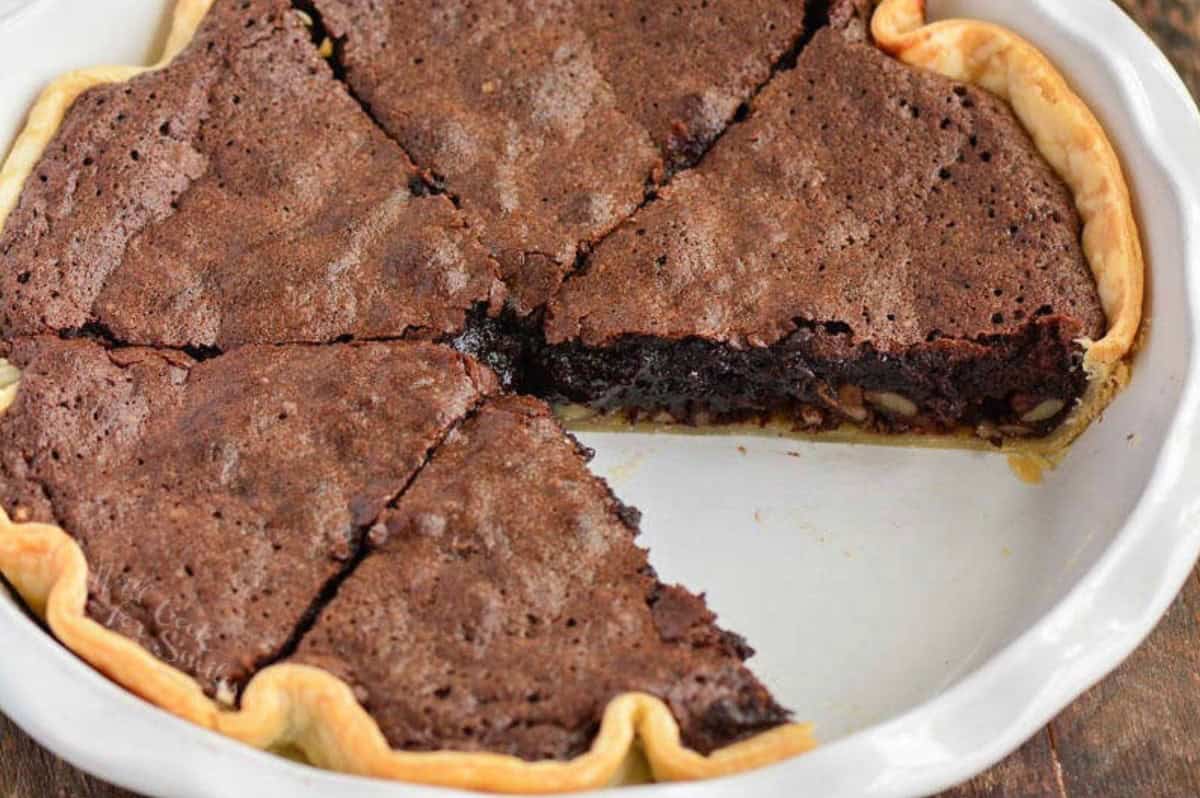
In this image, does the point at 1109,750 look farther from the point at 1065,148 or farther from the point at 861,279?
the point at 1065,148

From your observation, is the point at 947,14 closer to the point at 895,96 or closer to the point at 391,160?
the point at 895,96

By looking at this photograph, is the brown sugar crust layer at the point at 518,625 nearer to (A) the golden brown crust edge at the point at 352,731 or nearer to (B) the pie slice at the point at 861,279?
(A) the golden brown crust edge at the point at 352,731

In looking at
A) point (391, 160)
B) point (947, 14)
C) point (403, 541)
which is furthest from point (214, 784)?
point (947, 14)

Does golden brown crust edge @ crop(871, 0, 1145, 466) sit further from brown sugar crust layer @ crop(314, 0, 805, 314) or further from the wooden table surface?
the wooden table surface

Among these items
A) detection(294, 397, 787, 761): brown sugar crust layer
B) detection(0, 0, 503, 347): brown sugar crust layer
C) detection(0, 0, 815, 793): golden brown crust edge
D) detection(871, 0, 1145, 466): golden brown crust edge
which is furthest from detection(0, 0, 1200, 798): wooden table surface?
detection(0, 0, 503, 347): brown sugar crust layer

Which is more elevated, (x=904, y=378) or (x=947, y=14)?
(x=947, y=14)
